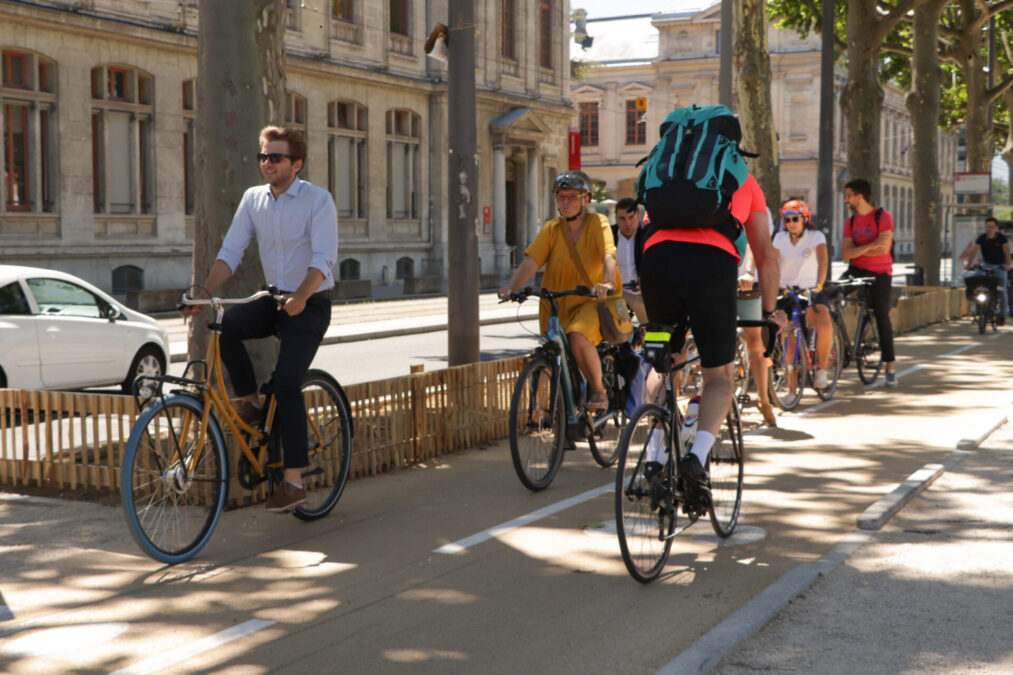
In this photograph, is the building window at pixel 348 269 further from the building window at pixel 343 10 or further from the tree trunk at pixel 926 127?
the tree trunk at pixel 926 127

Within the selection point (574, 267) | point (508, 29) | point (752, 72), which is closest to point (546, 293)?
point (574, 267)

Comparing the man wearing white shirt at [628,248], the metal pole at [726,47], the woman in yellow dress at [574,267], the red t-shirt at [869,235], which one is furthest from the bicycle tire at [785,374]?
the metal pole at [726,47]

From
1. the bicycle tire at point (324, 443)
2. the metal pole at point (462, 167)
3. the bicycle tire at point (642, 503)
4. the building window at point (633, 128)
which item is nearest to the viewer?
the bicycle tire at point (642, 503)

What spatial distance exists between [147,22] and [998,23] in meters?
25.2

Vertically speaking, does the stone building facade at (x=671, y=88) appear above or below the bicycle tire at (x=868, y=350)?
above

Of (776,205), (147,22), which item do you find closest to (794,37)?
(147,22)

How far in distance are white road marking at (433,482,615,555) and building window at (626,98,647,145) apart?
75.7m

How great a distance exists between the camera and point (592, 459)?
28.9ft

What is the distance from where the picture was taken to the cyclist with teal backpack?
17.6ft

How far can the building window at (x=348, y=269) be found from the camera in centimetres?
3666

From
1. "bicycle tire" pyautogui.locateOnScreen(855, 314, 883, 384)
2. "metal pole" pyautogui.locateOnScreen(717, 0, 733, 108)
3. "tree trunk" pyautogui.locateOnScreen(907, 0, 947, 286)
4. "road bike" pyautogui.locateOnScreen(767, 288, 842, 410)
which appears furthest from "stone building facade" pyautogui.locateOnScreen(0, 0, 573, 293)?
"road bike" pyautogui.locateOnScreen(767, 288, 842, 410)

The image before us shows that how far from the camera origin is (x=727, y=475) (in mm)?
6172

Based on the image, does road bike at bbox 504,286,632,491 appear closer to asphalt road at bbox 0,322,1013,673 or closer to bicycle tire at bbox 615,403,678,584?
asphalt road at bbox 0,322,1013,673

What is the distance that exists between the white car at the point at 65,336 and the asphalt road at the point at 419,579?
4.67 metres
